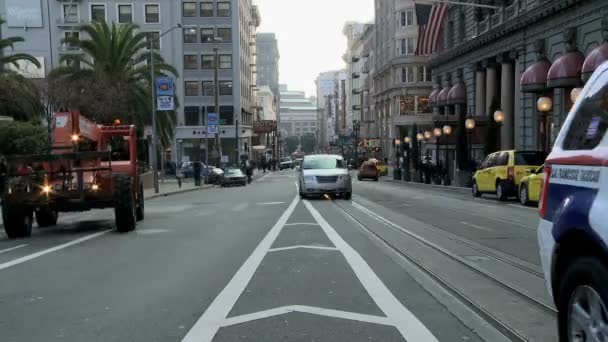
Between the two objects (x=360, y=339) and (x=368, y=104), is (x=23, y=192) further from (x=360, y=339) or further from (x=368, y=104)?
(x=368, y=104)

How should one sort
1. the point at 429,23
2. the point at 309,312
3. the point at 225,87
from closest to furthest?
1. the point at 309,312
2. the point at 429,23
3. the point at 225,87

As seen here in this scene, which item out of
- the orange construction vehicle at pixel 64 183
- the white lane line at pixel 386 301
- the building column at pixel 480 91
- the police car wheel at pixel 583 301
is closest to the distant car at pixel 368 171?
the building column at pixel 480 91

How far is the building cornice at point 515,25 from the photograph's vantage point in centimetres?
3006

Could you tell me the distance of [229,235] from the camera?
40.9 ft

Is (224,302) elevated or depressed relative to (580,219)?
depressed

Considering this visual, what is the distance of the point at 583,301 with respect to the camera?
3.68 m

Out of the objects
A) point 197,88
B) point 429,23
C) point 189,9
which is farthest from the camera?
point 197,88

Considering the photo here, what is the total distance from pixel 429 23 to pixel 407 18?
40.2 m

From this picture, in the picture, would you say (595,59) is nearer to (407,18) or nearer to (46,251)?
(46,251)

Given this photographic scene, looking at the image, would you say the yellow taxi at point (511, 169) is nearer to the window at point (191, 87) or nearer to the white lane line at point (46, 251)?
the white lane line at point (46, 251)

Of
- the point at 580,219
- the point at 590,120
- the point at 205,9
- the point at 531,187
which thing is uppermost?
the point at 205,9

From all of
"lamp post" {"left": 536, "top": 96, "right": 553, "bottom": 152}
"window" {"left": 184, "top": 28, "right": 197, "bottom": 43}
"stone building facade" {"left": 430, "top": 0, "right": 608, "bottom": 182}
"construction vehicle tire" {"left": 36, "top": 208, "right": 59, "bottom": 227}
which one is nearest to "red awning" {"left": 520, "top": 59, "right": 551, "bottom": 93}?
"stone building facade" {"left": 430, "top": 0, "right": 608, "bottom": 182}

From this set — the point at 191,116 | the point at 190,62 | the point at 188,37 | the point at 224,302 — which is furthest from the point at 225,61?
the point at 224,302

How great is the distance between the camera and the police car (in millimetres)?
3477
